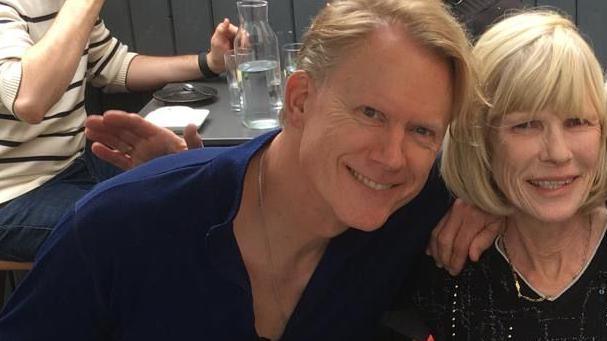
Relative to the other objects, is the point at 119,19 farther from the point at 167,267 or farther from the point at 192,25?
the point at 167,267

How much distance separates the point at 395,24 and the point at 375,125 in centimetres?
15

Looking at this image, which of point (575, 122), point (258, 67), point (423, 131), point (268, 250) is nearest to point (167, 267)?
point (268, 250)

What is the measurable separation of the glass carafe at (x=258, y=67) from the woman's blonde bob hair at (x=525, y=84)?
99 cm

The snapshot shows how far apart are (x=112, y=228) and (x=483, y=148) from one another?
643mm

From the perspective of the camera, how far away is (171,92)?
2.64 m

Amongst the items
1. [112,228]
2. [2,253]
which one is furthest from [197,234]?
[2,253]

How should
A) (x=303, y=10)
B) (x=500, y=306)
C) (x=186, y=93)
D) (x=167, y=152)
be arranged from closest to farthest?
(x=500, y=306)
(x=167, y=152)
(x=186, y=93)
(x=303, y=10)

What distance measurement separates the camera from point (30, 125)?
7.69 ft

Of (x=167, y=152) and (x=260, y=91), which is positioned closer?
(x=167, y=152)

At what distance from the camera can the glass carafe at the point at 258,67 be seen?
93.0 inches

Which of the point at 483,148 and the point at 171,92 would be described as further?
the point at 171,92

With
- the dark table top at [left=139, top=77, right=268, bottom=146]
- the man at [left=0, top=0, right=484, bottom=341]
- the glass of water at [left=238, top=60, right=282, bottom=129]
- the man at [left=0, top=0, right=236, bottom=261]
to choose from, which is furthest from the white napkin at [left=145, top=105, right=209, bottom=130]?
the man at [left=0, top=0, right=484, bottom=341]

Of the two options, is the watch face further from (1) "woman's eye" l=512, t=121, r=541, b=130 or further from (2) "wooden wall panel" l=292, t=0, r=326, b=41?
(1) "woman's eye" l=512, t=121, r=541, b=130

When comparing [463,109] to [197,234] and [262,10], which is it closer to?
[197,234]
